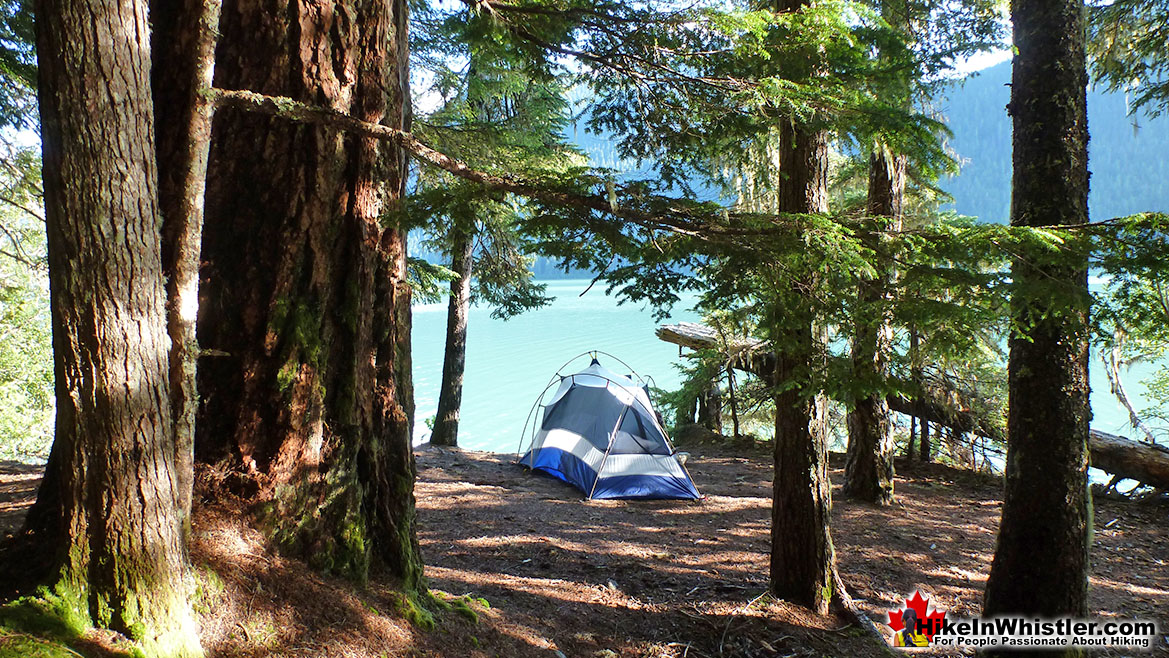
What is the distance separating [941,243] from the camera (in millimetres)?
2766

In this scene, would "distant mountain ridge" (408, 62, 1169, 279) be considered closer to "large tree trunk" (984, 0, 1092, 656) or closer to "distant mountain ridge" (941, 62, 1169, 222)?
"distant mountain ridge" (941, 62, 1169, 222)

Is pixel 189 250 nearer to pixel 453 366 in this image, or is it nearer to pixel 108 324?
pixel 108 324

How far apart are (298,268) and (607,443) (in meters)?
6.73

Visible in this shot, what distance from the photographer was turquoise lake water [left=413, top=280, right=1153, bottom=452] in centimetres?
2883

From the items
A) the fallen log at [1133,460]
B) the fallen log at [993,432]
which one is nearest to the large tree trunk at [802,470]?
the fallen log at [993,432]

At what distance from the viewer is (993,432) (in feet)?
29.2

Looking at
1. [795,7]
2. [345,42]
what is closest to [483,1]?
[345,42]

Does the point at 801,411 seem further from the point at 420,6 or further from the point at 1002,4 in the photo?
the point at 420,6

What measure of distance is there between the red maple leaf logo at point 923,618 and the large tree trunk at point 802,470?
559mm

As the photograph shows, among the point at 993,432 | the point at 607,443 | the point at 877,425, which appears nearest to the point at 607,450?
the point at 607,443

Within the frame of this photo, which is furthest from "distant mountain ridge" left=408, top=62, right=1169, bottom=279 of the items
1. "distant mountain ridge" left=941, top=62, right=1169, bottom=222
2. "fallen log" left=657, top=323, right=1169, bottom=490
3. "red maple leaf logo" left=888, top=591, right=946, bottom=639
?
"red maple leaf logo" left=888, top=591, right=946, bottom=639

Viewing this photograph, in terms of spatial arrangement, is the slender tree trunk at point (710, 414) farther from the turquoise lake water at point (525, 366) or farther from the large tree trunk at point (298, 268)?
the large tree trunk at point (298, 268)

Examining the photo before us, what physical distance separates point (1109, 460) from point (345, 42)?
32.4ft

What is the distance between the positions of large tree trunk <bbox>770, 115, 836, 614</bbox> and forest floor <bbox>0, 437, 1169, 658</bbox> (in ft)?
0.77
